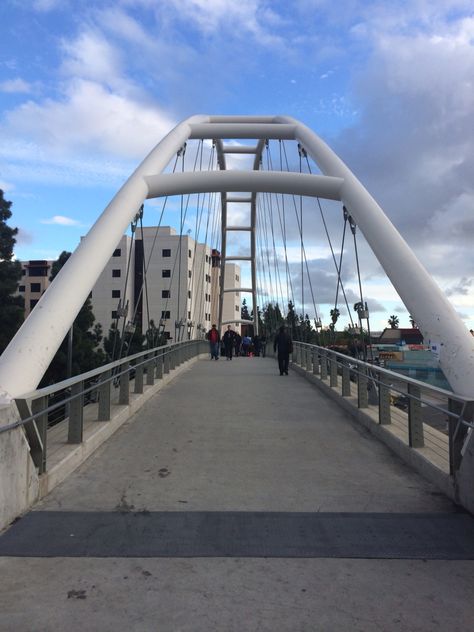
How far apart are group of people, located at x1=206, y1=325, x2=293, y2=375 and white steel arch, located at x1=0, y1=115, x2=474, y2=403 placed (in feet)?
16.2

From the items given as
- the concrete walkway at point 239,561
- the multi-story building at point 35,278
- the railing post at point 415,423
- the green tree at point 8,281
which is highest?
the multi-story building at point 35,278

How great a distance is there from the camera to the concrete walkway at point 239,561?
275 cm

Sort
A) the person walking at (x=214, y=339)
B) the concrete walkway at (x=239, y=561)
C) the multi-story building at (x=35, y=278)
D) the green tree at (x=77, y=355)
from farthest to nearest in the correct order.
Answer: the multi-story building at (x=35, y=278) < the green tree at (x=77, y=355) < the person walking at (x=214, y=339) < the concrete walkway at (x=239, y=561)

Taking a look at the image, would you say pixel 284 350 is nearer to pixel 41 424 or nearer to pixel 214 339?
pixel 214 339

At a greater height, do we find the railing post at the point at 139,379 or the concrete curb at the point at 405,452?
the railing post at the point at 139,379

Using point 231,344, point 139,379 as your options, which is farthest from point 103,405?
point 231,344

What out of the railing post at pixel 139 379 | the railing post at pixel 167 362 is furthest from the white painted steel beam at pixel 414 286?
the railing post at pixel 167 362

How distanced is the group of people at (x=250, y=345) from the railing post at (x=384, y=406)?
312 inches

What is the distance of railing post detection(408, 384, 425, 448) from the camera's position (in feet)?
18.2

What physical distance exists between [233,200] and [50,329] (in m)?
30.2

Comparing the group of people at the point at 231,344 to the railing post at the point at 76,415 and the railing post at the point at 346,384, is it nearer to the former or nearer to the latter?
the railing post at the point at 346,384

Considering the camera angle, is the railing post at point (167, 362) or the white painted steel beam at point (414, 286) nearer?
the white painted steel beam at point (414, 286)

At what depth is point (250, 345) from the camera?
3525 cm

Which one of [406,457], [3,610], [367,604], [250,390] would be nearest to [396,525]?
[367,604]
